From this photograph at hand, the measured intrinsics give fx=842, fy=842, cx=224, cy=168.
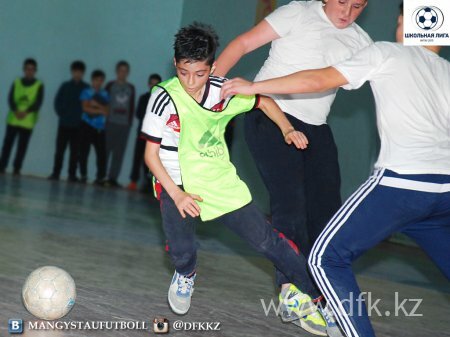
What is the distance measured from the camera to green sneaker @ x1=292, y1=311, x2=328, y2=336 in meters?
4.66

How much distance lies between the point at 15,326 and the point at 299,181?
178cm

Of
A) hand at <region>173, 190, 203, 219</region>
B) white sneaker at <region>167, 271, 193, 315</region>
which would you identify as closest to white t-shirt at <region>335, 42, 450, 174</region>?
hand at <region>173, 190, 203, 219</region>

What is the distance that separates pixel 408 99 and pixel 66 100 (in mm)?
11934

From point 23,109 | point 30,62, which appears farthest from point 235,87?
point 30,62

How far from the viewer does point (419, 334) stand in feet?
16.5

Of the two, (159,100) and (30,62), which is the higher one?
(159,100)

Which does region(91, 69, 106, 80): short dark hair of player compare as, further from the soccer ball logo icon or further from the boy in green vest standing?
the soccer ball logo icon

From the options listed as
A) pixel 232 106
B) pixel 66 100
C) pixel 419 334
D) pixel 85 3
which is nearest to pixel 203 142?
pixel 232 106

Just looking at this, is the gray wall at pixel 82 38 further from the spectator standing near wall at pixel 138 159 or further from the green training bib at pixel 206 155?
the green training bib at pixel 206 155

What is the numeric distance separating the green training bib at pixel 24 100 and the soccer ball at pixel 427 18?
1155 cm

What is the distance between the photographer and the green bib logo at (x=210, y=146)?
174 inches

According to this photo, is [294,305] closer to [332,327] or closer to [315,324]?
[315,324]

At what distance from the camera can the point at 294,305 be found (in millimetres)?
4766

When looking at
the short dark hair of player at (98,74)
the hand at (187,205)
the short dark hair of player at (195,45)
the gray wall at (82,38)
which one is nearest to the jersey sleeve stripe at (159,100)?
the short dark hair of player at (195,45)
